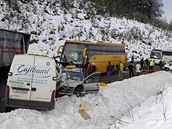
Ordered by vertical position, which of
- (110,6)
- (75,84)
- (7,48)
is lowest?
(75,84)

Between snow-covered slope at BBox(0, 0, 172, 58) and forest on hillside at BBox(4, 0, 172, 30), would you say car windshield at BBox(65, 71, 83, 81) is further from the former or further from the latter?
forest on hillside at BBox(4, 0, 172, 30)

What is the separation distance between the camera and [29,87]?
17438mm

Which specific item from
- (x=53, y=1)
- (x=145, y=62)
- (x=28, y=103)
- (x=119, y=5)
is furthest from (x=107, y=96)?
(x=119, y=5)

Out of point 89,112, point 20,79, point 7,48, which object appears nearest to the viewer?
point 20,79

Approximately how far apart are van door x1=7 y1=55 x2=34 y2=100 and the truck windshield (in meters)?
17.2

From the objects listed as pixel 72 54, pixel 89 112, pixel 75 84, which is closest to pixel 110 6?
pixel 72 54

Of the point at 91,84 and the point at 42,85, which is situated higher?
the point at 42,85

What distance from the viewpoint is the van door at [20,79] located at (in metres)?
17.3

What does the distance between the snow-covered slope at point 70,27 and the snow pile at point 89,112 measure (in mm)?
17988

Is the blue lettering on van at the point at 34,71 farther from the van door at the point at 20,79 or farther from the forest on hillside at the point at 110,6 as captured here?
the forest on hillside at the point at 110,6

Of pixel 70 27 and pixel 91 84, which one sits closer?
pixel 91 84

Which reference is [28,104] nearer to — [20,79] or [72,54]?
[20,79]

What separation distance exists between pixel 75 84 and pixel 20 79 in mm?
5615

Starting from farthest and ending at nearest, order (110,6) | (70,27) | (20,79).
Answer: (110,6), (70,27), (20,79)
